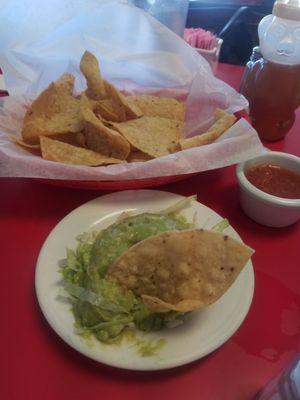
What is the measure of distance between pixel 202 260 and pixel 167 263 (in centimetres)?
6

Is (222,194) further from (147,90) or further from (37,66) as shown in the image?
(37,66)

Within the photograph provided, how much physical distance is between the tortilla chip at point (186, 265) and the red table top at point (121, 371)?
0.13 metres

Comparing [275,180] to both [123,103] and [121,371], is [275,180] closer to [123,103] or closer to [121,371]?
[123,103]

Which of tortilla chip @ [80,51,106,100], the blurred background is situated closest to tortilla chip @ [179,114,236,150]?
tortilla chip @ [80,51,106,100]

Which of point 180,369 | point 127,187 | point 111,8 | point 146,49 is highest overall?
point 111,8

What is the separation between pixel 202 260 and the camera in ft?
2.32

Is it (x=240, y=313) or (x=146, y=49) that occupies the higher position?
(x=146, y=49)

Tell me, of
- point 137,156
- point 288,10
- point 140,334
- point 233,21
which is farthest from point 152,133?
point 233,21

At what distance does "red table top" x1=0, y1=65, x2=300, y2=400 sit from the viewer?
0.69m

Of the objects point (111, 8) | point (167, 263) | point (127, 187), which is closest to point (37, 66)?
point (111, 8)

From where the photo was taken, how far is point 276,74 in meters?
1.21

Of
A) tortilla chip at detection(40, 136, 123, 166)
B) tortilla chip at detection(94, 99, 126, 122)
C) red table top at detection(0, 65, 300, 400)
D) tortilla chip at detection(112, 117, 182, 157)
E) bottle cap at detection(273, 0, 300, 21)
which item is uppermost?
bottle cap at detection(273, 0, 300, 21)

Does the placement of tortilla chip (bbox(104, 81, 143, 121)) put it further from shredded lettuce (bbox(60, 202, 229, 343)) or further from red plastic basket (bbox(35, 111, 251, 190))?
shredded lettuce (bbox(60, 202, 229, 343))

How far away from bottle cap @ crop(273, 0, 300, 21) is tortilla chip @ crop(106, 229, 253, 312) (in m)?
0.76
